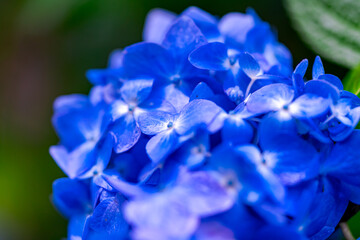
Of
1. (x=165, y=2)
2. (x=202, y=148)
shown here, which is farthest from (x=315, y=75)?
(x=165, y=2)

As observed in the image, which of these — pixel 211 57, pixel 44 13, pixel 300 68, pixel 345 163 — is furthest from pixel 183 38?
pixel 44 13

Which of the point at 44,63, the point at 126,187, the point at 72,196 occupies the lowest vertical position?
the point at 44,63

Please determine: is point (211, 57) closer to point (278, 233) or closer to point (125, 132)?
point (125, 132)

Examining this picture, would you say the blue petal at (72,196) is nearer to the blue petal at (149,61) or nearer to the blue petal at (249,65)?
the blue petal at (149,61)

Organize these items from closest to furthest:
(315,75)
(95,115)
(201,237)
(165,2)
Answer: (201,237) < (315,75) < (95,115) < (165,2)

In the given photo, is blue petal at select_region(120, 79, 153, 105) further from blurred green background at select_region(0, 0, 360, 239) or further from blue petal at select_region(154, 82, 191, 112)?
blurred green background at select_region(0, 0, 360, 239)

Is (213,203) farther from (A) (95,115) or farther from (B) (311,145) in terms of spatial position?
(A) (95,115)

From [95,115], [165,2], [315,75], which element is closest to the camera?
[315,75]

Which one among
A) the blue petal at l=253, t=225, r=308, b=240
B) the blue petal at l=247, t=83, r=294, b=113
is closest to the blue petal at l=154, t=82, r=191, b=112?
the blue petal at l=247, t=83, r=294, b=113
